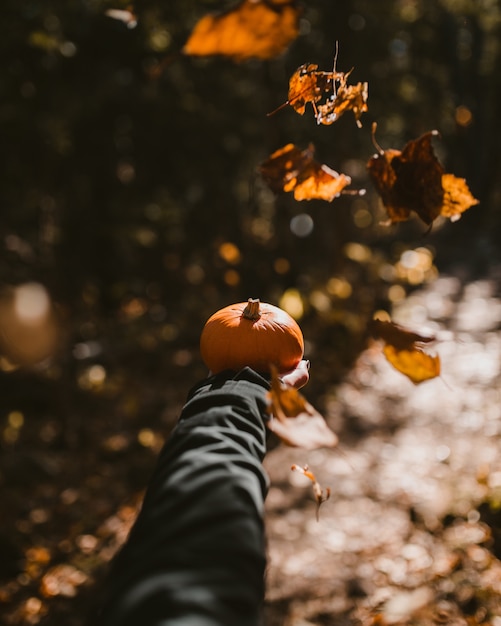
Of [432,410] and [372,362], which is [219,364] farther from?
[372,362]

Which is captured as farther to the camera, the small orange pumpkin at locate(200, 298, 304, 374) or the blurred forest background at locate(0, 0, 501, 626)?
the blurred forest background at locate(0, 0, 501, 626)

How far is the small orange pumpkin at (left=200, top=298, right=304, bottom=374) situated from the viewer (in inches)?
78.0

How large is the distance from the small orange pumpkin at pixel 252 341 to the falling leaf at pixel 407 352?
49cm

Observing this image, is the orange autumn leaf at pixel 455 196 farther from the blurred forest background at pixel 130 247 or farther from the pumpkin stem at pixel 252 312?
the blurred forest background at pixel 130 247

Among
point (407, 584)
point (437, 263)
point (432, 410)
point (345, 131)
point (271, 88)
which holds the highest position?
point (271, 88)

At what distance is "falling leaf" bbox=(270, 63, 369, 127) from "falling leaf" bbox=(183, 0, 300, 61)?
0.20 meters

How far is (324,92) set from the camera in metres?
1.50

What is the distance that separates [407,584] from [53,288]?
4.79 meters

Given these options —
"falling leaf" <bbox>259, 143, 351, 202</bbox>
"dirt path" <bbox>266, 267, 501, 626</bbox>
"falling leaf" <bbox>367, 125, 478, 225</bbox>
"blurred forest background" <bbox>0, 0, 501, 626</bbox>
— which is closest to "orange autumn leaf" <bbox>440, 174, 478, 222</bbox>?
"falling leaf" <bbox>367, 125, 478, 225</bbox>

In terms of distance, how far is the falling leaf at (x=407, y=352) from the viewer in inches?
61.1

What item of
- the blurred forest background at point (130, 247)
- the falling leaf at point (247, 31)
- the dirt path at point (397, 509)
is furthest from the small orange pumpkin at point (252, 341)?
the blurred forest background at point (130, 247)

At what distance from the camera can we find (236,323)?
2045 mm

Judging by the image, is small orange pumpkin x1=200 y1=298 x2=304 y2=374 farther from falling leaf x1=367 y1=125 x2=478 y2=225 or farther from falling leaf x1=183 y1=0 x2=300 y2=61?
falling leaf x1=183 y1=0 x2=300 y2=61

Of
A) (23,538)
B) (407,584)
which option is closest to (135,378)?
(23,538)
